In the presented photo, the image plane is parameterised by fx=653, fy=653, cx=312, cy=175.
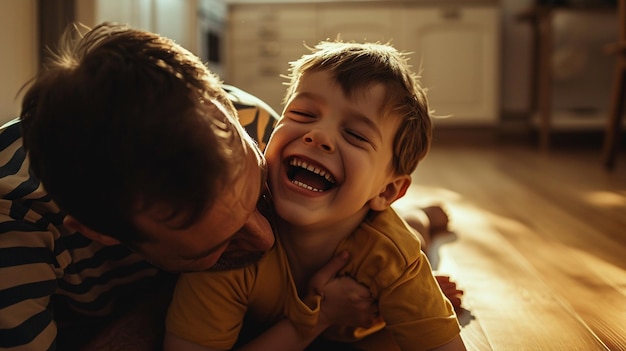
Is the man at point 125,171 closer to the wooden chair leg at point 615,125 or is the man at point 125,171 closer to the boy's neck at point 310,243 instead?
the boy's neck at point 310,243

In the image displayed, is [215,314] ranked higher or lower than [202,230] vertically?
lower

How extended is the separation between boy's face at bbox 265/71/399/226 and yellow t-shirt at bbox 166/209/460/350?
0.06m

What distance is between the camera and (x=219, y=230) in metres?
0.59

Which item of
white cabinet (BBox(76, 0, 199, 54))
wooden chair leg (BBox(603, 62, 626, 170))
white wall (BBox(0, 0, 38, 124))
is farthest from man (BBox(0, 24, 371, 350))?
wooden chair leg (BBox(603, 62, 626, 170))

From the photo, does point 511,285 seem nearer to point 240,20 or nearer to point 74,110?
point 74,110

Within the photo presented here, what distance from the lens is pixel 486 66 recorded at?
4.13m

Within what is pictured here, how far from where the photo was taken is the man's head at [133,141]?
507 mm

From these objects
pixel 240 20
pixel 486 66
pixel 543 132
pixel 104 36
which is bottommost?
pixel 543 132

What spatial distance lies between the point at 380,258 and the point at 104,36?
383mm

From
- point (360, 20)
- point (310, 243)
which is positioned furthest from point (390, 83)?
point (360, 20)

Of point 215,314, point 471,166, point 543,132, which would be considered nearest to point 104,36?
point 215,314

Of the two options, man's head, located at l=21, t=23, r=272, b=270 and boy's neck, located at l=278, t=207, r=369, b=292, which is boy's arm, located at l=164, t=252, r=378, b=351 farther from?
man's head, located at l=21, t=23, r=272, b=270

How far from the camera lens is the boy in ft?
2.32

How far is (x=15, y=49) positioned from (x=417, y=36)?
10.3 feet
